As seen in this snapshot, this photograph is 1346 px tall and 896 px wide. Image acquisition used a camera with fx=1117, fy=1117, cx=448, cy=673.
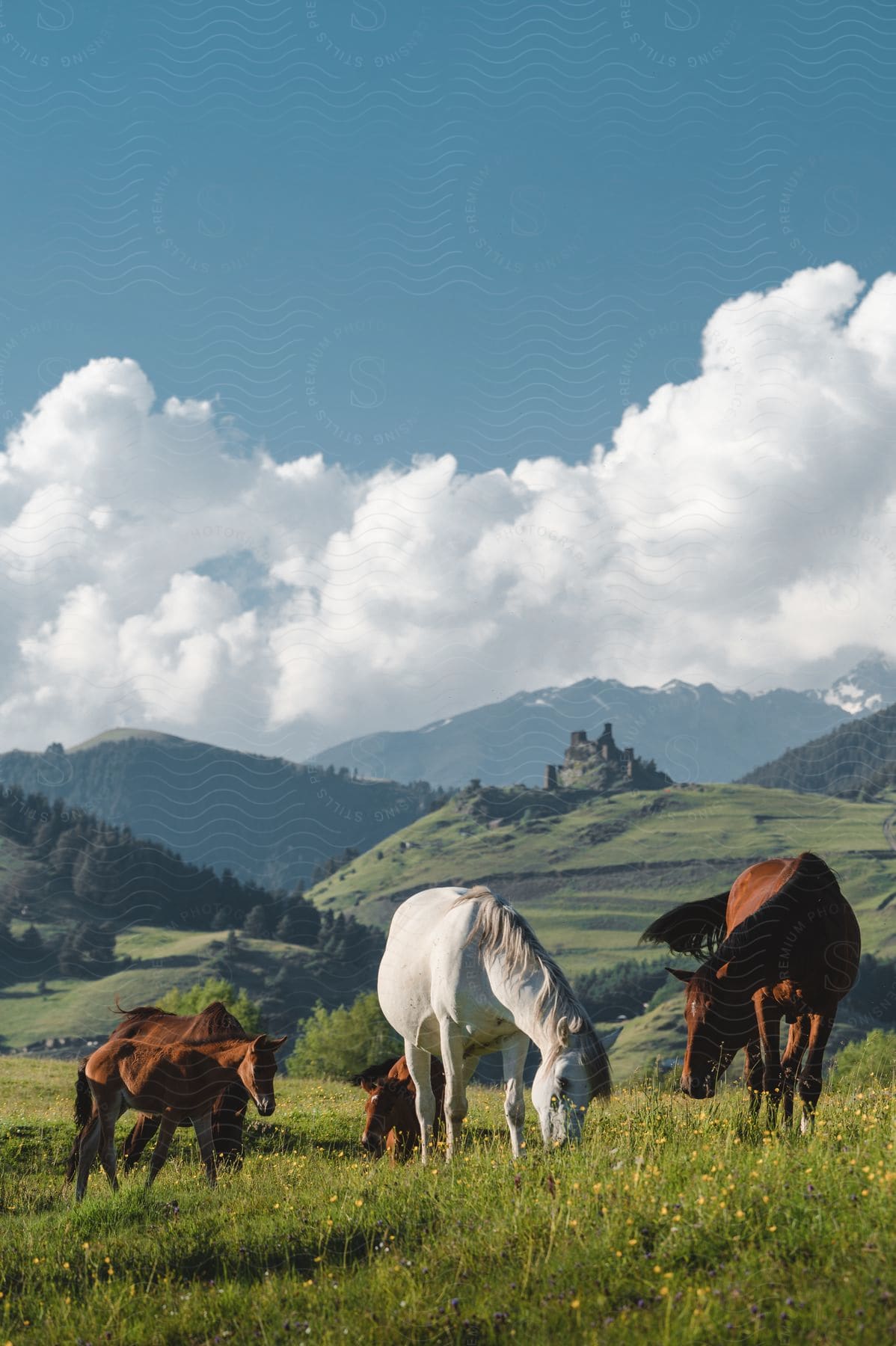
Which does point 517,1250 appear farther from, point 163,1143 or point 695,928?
point 695,928

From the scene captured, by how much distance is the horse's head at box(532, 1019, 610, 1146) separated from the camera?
33.5 ft

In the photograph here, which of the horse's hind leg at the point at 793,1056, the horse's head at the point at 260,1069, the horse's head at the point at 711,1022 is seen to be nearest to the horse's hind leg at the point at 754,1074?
the horse's hind leg at the point at 793,1056

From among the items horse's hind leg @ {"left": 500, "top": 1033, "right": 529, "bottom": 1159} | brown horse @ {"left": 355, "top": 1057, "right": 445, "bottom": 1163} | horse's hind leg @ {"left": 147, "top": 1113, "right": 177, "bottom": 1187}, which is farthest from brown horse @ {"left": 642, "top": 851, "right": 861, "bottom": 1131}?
horse's hind leg @ {"left": 147, "top": 1113, "right": 177, "bottom": 1187}

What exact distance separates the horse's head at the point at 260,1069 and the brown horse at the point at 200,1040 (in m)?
0.66

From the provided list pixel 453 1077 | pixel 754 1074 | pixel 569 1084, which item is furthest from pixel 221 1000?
pixel 569 1084

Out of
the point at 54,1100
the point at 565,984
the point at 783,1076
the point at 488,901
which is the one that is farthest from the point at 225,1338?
the point at 54,1100

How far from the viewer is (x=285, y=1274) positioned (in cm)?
853

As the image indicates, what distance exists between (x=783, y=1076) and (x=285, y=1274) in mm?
6087

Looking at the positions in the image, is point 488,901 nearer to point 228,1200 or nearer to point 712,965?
point 712,965

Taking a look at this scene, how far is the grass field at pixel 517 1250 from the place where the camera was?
274 inches

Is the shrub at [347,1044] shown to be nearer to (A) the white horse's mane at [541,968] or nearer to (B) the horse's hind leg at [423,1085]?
(B) the horse's hind leg at [423,1085]

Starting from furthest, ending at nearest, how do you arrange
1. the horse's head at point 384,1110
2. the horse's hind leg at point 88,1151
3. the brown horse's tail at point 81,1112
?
the horse's head at point 384,1110, the brown horse's tail at point 81,1112, the horse's hind leg at point 88,1151

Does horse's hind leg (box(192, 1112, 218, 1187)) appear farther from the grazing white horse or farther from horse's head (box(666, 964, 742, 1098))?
horse's head (box(666, 964, 742, 1098))

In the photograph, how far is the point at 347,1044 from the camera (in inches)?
3981
